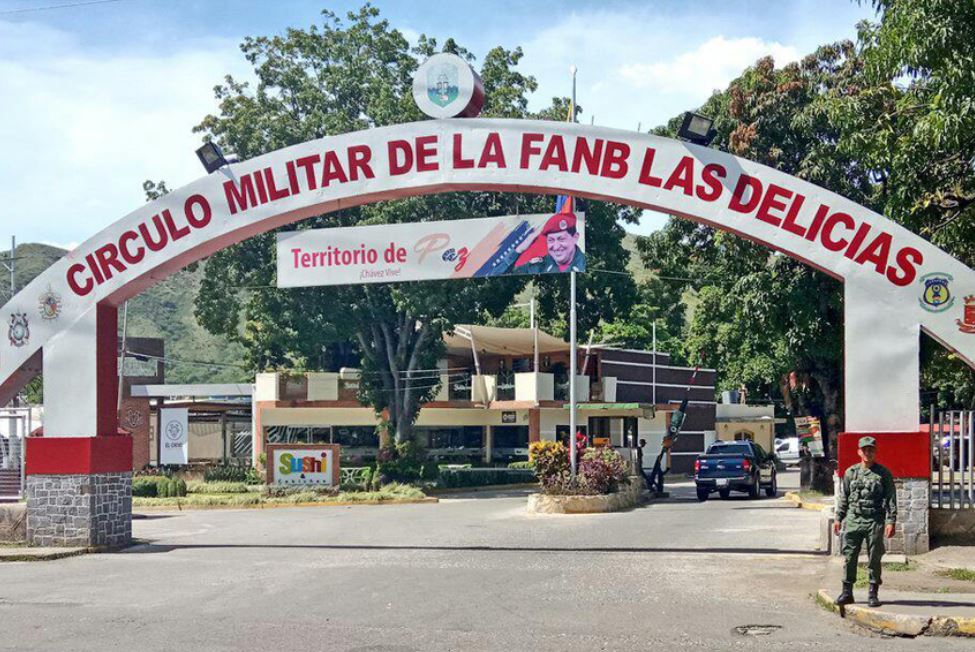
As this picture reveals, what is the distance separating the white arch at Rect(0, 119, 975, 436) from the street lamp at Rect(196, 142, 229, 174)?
173mm

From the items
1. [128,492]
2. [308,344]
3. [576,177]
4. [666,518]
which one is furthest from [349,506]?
[576,177]

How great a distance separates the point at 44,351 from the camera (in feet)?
61.8

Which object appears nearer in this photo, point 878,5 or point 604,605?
point 604,605

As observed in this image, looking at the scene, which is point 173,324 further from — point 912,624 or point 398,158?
point 912,624

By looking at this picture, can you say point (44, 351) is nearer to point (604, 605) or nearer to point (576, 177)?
point (576, 177)

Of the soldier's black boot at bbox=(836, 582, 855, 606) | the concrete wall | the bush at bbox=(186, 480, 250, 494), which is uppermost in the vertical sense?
the concrete wall

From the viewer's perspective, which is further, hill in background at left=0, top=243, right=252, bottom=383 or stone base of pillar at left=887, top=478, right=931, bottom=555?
hill in background at left=0, top=243, right=252, bottom=383

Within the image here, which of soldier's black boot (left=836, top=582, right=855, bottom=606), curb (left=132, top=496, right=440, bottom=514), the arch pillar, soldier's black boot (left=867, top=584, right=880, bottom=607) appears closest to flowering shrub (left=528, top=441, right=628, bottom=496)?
curb (left=132, top=496, right=440, bottom=514)

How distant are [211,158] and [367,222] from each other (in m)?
18.3

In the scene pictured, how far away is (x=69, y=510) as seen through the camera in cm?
1825

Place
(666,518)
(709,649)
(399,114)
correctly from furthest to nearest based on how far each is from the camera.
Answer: (399,114)
(666,518)
(709,649)

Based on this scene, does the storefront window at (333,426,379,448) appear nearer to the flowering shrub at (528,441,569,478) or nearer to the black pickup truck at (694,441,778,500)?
the black pickup truck at (694,441,778,500)

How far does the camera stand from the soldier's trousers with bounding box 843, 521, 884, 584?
11.3 m

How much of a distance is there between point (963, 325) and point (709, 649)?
732cm
